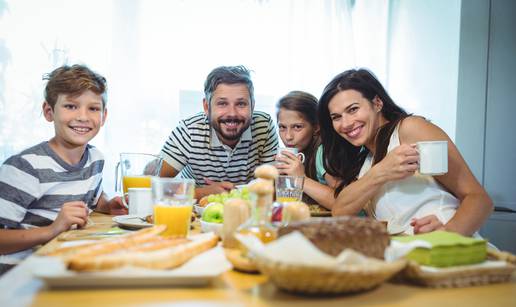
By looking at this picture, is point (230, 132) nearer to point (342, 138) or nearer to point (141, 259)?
point (342, 138)

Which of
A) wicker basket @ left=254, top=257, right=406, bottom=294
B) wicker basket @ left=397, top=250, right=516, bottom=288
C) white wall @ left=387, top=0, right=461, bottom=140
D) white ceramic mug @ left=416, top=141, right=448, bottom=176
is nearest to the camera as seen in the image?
wicker basket @ left=254, top=257, right=406, bottom=294

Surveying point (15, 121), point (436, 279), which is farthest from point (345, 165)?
point (15, 121)

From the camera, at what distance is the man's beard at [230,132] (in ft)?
8.09

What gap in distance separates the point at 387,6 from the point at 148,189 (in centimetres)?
271

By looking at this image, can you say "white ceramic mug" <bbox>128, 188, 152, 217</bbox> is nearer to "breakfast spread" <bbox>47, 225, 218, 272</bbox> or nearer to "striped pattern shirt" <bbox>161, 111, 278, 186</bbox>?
"breakfast spread" <bbox>47, 225, 218, 272</bbox>

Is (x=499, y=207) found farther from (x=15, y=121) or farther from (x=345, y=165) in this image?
(x=15, y=121)

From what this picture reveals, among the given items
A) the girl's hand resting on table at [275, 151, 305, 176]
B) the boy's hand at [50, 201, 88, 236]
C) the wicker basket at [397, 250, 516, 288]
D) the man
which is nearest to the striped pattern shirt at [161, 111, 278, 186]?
the man

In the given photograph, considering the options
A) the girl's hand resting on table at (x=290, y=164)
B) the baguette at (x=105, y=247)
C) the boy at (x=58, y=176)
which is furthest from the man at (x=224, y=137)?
the baguette at (x=105, y=247)

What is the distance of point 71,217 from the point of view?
4.42 ft

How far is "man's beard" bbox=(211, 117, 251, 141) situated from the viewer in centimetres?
246

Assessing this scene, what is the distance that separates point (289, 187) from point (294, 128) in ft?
3.67

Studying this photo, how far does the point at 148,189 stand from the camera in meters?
1.56

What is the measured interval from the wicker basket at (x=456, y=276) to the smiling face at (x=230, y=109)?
173 cm

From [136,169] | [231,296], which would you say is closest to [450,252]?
[231,296]
